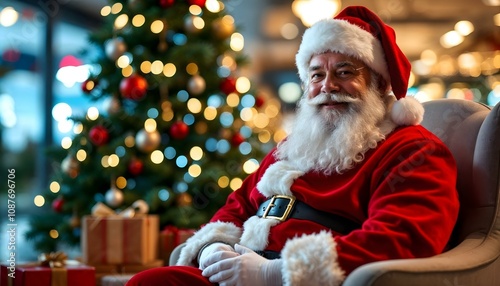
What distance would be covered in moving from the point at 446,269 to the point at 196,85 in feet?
8.29

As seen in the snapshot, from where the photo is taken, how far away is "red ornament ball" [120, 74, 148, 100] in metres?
3.97

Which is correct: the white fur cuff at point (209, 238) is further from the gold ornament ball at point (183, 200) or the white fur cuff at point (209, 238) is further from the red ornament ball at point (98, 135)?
the red ornament ball at point (98, 135)

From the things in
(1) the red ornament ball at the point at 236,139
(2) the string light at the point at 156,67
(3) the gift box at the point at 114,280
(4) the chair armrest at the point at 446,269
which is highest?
(2) the string light at the point at 156,67

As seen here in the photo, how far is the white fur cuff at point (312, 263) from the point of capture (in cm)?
189

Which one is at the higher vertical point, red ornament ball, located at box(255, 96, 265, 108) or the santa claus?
red ornament ball, located at box(255, 96, 265, 108)

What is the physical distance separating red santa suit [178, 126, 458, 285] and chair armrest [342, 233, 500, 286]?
0.09 metres

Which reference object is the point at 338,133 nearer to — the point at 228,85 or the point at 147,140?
the point at 147,140

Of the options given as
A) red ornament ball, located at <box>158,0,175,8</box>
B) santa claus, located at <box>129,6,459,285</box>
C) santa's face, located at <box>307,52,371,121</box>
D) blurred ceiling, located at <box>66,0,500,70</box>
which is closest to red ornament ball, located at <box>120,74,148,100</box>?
red ornament ball, located at <box>158,0,175,8</box>

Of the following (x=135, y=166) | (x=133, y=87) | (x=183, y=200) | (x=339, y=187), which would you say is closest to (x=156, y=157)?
(x=135, y=166)

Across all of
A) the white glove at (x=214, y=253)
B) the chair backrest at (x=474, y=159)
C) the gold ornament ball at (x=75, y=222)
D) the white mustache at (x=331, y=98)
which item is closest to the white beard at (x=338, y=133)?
the white mustache at (x=331, y=98)

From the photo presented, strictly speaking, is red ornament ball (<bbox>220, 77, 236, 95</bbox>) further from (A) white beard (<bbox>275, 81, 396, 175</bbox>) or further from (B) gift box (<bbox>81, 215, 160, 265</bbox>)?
(A) white beard (<bbox>275, 81, 396, 175</bbox>)

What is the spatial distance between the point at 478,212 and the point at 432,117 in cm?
48

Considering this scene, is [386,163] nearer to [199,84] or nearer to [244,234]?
[244,234]

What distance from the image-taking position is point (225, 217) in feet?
8.37
